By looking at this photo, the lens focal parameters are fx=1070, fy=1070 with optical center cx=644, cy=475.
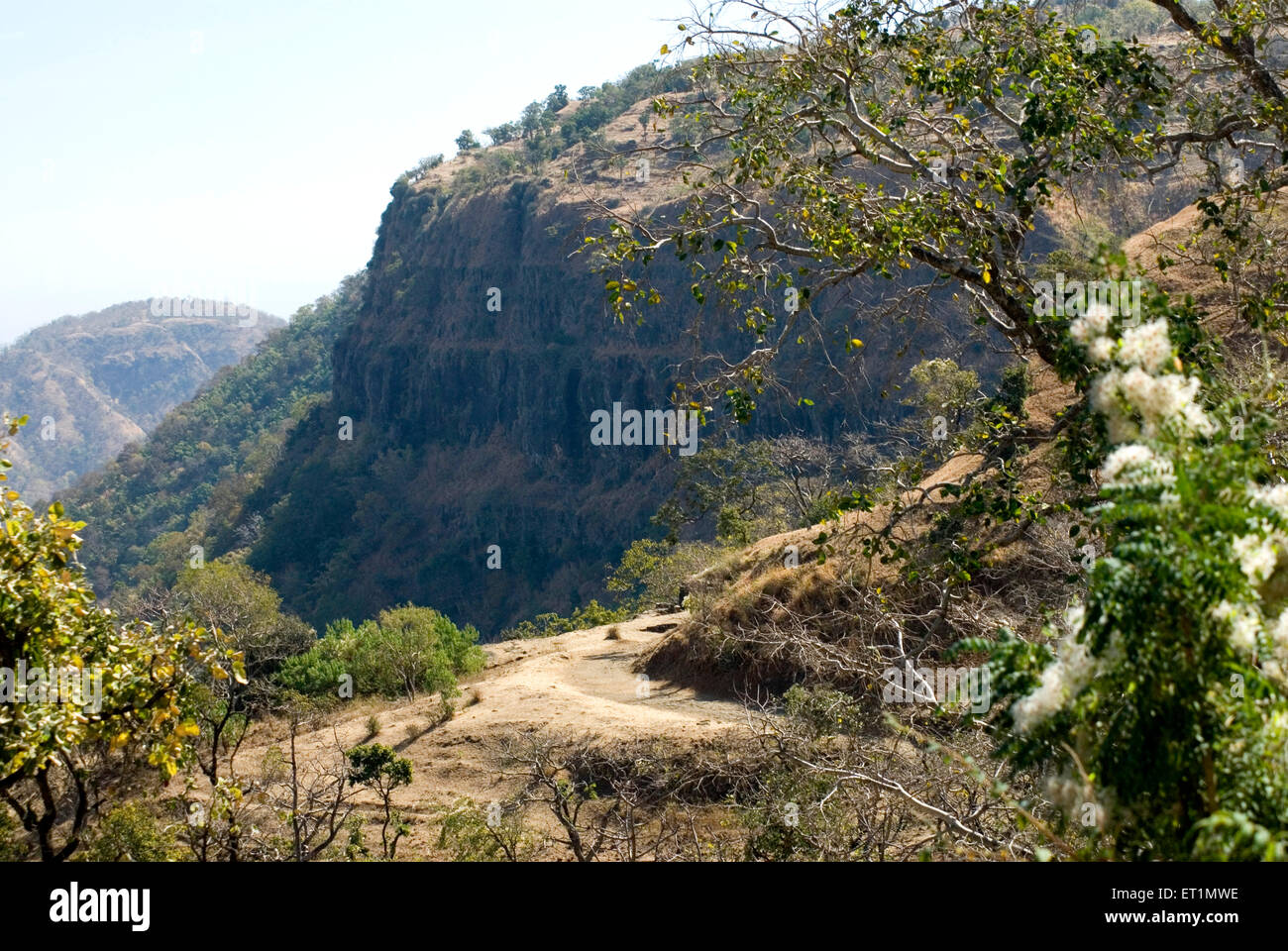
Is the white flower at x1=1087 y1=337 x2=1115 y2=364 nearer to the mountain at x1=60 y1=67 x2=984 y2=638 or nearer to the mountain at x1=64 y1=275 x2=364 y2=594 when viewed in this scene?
the mountain at x1=60 y1=67 x2=984 y2=638

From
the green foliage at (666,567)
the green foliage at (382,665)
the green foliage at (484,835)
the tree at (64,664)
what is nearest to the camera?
the tree at (64,664)

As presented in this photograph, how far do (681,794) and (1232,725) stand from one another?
10.5m

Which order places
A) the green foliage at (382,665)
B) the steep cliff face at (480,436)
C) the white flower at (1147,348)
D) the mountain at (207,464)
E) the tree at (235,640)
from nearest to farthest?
the white flower at (1147,348) → the tree at (235,640) → the green foliage at (382,665) → the steep cliff face at (480,436) → the mountain at (207,464)

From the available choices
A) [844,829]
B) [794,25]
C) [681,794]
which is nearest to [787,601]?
[681,794]

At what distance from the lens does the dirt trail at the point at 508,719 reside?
1360 cm

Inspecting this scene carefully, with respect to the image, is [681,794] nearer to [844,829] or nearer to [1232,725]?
[844,829]

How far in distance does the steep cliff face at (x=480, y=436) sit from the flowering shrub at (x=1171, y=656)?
4444 cm

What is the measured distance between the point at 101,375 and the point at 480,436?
5166 inches

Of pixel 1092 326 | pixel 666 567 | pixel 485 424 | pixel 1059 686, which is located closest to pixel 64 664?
pixel 1059 686

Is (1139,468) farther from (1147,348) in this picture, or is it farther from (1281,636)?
(1281,636)

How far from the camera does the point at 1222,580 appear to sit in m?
2.04

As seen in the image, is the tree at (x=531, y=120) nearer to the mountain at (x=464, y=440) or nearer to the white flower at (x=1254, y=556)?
the mountain at (x=464, y=440)

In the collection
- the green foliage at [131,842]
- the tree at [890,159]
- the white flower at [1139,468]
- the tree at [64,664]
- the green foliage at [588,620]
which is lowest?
the green foliage at [588,620]

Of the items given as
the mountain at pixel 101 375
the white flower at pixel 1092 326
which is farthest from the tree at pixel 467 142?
the white flower at pixel 1092 326
